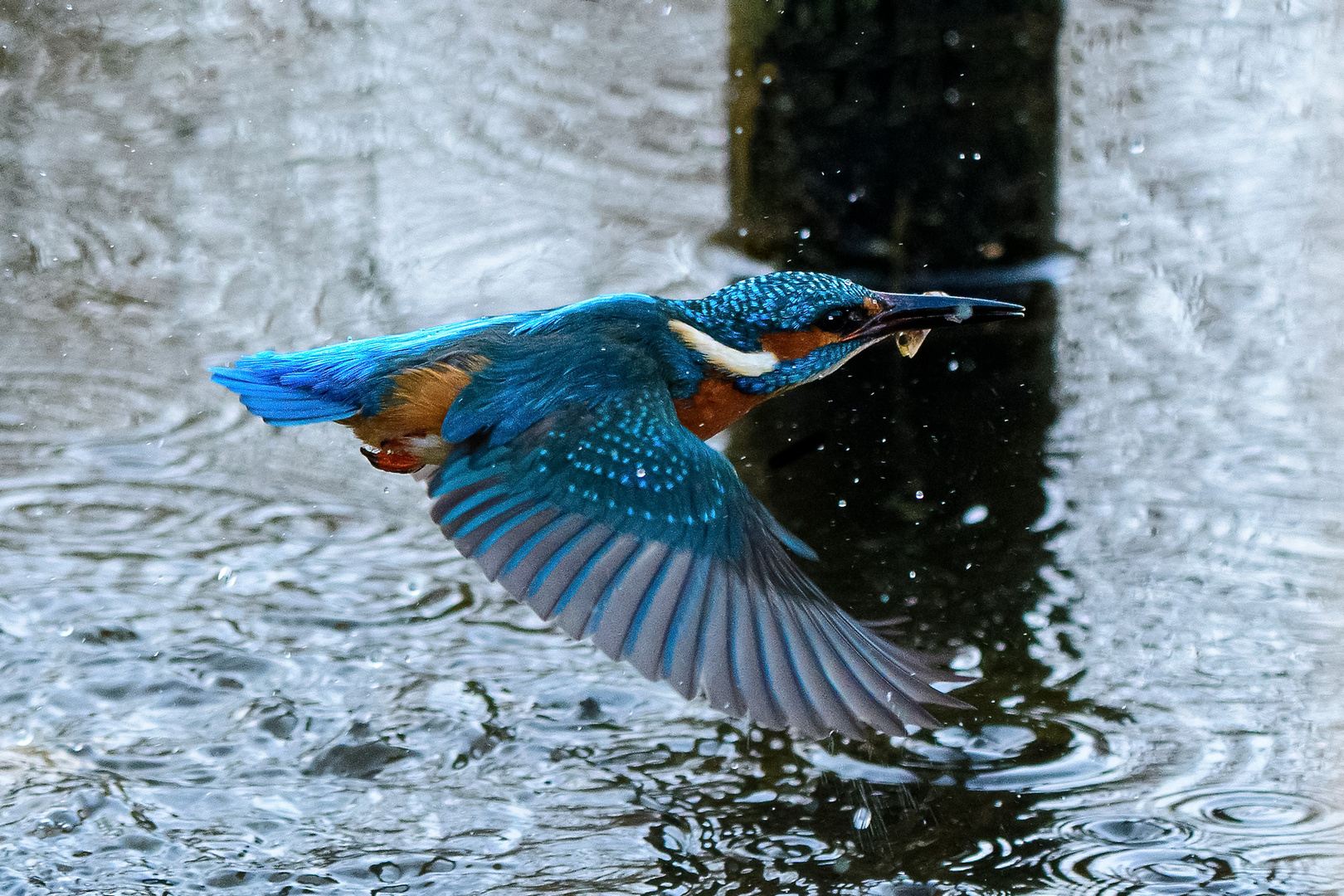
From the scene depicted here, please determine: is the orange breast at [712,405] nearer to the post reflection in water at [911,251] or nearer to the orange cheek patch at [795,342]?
the orange cheek patch at [795,342]

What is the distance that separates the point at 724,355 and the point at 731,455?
3.05ft

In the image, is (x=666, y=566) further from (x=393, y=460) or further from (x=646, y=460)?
(x=393, y=460)

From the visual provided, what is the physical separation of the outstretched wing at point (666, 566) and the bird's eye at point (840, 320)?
34 cm

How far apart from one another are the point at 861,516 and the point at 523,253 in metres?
1.86

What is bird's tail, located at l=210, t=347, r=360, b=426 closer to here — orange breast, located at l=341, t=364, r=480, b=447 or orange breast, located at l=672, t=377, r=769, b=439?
orange breast, located at l=341, t=364, r=480, b=447

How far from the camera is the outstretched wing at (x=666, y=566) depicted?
7.28 feet

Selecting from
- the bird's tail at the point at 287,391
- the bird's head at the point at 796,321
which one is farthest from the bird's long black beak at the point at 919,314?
the bird's tail at the point at 287,391

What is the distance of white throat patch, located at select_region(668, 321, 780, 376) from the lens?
9.23 ft

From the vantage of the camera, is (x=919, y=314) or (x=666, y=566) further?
(x=919, y=314)

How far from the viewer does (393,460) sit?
2844mm

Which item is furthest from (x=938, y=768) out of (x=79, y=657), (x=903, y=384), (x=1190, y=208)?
(x=1190, y=208)

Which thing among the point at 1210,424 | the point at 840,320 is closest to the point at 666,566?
the point at 840,320

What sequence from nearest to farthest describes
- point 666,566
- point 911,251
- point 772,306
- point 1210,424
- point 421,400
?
point 666,566, point 421,400, point 772,306, point 911,251, point 1210,424

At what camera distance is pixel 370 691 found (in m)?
2.97
